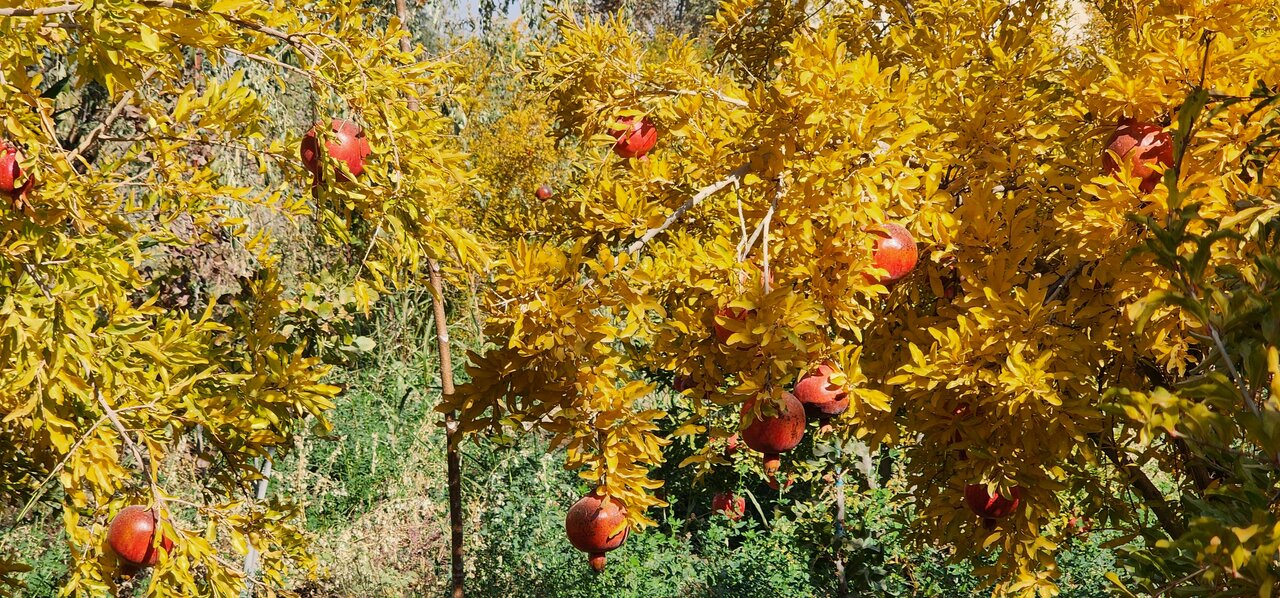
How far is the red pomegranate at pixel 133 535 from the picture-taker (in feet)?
6.46

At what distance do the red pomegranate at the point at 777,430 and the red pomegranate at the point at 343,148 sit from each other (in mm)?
877

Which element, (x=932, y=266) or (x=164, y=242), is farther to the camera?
(x=164, y=242)

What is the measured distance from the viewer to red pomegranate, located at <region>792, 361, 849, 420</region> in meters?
1.68

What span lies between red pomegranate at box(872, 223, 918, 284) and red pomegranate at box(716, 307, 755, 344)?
0.24 meters

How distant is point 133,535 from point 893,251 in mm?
1625

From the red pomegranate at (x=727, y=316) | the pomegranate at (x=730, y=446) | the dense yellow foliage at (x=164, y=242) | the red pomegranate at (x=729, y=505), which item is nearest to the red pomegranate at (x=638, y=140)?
the dense yellow foliage at (x=164, y=242)

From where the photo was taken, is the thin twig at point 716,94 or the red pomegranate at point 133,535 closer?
the thin twig at point 716,94

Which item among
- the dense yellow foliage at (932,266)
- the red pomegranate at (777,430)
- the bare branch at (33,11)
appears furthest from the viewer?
the red pomegranate at (777,430)

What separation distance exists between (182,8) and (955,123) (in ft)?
4.47

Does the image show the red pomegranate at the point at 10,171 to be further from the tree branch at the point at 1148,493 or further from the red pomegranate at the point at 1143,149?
the tree branch at the point at 1148,493

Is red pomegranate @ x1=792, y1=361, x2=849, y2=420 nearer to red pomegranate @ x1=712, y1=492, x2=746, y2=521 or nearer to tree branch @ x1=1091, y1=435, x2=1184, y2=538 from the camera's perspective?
tree branch @ x1=1091, y1=435, x2=1184, y2=538

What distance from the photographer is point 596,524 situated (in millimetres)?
1676

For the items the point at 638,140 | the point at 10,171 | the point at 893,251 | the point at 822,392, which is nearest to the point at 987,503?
the point at 822,392

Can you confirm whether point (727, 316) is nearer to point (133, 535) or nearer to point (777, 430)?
point (777, 430)
